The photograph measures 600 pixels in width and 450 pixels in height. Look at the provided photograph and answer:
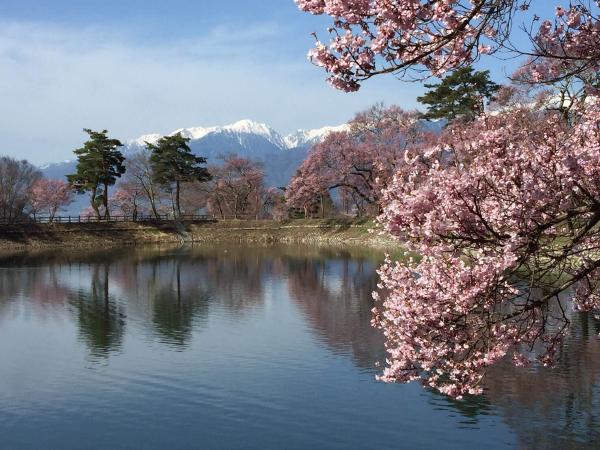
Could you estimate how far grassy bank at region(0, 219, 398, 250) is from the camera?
60.3 m

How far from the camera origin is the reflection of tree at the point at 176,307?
22.2 metres

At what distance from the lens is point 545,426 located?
12.7 metres

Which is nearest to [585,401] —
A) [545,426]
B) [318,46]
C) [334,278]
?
[545,426]

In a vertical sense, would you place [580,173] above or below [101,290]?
above

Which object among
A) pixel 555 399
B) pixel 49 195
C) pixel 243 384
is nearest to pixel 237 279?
pixel 243 384

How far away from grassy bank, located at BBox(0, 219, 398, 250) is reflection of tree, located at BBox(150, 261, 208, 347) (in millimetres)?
27534

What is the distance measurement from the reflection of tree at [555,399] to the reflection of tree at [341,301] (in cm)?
401

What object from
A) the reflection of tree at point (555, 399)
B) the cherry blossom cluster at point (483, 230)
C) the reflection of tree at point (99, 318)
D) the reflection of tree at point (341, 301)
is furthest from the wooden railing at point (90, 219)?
the cherry blossom cluster at point (483, 230)

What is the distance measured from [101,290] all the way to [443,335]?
2825 centimetres

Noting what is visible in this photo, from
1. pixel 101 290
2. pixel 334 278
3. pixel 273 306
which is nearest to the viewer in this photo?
pixel 273 306

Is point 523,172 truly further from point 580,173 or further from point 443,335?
point 443,335

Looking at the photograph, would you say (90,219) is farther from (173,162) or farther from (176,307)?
(176,307)

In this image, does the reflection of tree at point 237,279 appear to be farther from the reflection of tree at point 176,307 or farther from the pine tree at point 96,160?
the pine tree at point 96,160

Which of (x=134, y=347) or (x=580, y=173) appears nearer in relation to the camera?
(x=580, y=173)
